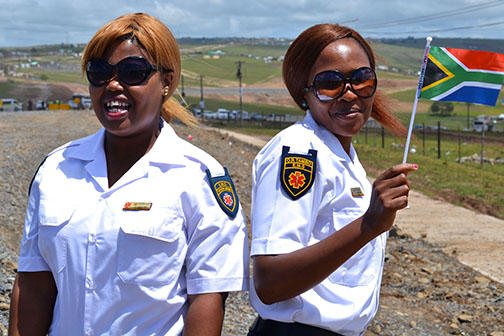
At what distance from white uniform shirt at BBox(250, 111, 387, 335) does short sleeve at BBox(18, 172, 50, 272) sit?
0.75 m

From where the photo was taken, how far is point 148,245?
81.4 inches

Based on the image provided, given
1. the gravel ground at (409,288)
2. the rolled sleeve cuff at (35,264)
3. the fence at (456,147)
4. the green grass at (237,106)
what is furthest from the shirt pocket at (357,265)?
the green grass at (237,106)

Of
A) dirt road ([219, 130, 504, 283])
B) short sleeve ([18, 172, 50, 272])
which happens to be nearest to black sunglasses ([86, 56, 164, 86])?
short sleeve ([18, 172, 50, 272])

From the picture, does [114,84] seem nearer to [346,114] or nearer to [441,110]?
[346,114]

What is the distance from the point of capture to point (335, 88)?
2318mm

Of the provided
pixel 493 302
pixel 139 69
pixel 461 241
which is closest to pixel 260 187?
pixel 139 69

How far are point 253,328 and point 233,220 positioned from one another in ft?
1.55

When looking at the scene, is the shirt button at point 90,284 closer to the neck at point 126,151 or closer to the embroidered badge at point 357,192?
the neck at point 126,151

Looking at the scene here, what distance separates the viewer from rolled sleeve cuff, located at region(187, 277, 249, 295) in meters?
2.08

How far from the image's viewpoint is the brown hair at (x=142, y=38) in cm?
222

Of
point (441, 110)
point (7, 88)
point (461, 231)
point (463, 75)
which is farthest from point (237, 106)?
point (463, 75)

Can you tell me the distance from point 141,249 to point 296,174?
555mm

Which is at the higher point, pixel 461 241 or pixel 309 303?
pixel 309 303

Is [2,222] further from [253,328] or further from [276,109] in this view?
[276,109]
